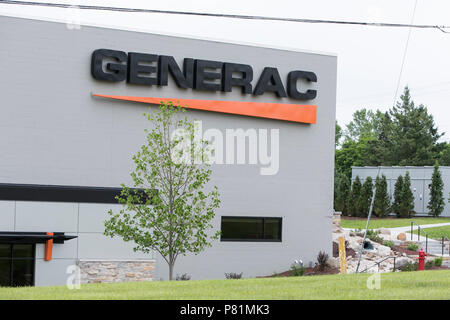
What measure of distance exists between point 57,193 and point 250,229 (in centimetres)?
842

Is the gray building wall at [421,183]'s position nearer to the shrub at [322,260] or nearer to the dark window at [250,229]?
the shrub at [322,260]

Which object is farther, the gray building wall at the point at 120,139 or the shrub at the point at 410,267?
Result: the shrub at the point at 410,267

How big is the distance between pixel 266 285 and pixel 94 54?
14.4m

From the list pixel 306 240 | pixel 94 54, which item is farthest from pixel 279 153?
pixel 94 54

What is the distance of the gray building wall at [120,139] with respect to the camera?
2677 cm

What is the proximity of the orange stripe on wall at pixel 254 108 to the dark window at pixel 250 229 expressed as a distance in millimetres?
4434

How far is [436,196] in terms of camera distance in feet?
188

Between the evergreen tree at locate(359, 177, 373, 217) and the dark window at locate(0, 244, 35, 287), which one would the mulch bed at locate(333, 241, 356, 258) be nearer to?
the dark window at locate(0, 244, 35, 287)

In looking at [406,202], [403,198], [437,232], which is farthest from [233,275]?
[403,198]

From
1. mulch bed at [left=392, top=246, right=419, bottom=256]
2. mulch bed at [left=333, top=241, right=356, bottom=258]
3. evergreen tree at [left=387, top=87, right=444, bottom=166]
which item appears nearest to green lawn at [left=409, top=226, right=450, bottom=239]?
mulch bed at [left=392, top=246, right=419, bottom=256]

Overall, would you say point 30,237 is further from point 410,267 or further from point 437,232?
point 437,232

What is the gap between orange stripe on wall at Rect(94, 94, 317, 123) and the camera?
2917cm

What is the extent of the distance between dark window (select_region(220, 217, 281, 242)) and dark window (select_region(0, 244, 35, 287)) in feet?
26.3

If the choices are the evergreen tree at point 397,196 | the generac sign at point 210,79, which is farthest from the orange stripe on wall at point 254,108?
the evergreen tree at point 397,196
